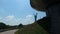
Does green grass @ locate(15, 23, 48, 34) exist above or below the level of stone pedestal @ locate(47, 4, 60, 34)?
below

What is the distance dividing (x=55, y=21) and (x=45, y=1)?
6.15ft

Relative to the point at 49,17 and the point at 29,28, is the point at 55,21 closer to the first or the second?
the point at 49,17

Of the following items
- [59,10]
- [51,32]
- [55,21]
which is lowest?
[51,32]

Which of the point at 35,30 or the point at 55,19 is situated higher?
the point at 55,19

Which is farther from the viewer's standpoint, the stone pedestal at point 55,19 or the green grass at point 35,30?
the green grass at point 35,30

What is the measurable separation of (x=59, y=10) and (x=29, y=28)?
3.19 m

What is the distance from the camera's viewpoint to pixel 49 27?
45.7 feet

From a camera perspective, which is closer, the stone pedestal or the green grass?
the stone pedestal

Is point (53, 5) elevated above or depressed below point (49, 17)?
above

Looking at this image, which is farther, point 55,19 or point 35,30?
point 35,30

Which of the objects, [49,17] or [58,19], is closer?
[58,19]

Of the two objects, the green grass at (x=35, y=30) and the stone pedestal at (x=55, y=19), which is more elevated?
the stone pedestal at (x=55, y=19)

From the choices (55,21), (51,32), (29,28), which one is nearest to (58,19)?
(55,21)

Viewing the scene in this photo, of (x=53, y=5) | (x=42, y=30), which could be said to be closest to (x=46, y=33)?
(x=42, y=30)
